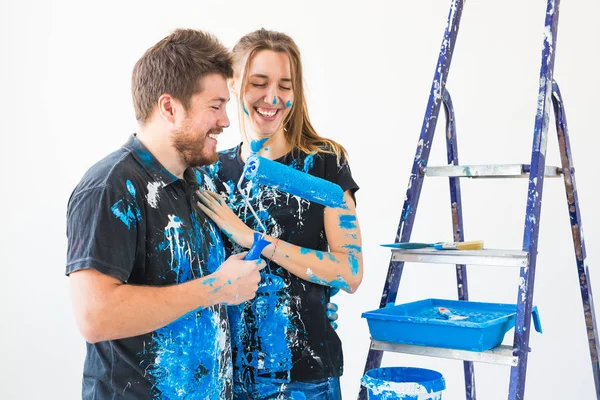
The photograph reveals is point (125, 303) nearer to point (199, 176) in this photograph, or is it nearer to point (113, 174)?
point (113, 174)

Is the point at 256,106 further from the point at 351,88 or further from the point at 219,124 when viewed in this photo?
the point at 351,88

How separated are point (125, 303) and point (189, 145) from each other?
17.1 inches

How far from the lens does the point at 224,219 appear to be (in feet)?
6.09

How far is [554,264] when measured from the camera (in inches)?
130

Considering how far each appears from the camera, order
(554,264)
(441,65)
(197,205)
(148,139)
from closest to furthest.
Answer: (148,139) → (197,205) → (441,65) → (554,264)

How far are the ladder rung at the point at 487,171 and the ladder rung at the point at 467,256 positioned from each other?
0.24m

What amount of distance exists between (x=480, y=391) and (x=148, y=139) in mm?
2468

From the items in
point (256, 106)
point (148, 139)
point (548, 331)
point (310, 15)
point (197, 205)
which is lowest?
point (548, 331)

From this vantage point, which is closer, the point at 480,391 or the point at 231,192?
the point at 231,192

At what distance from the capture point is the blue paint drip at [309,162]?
2066 mm

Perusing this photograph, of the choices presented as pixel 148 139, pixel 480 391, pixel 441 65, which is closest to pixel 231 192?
pixel 148 139

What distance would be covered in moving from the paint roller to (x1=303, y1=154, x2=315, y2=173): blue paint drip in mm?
238

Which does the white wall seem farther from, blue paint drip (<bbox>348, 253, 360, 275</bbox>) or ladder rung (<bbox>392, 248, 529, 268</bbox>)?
blue paint drip (<bbox>348, 253, 360, 275</bbox>)

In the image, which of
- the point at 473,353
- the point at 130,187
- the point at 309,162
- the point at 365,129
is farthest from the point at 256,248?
the point at 365,129
